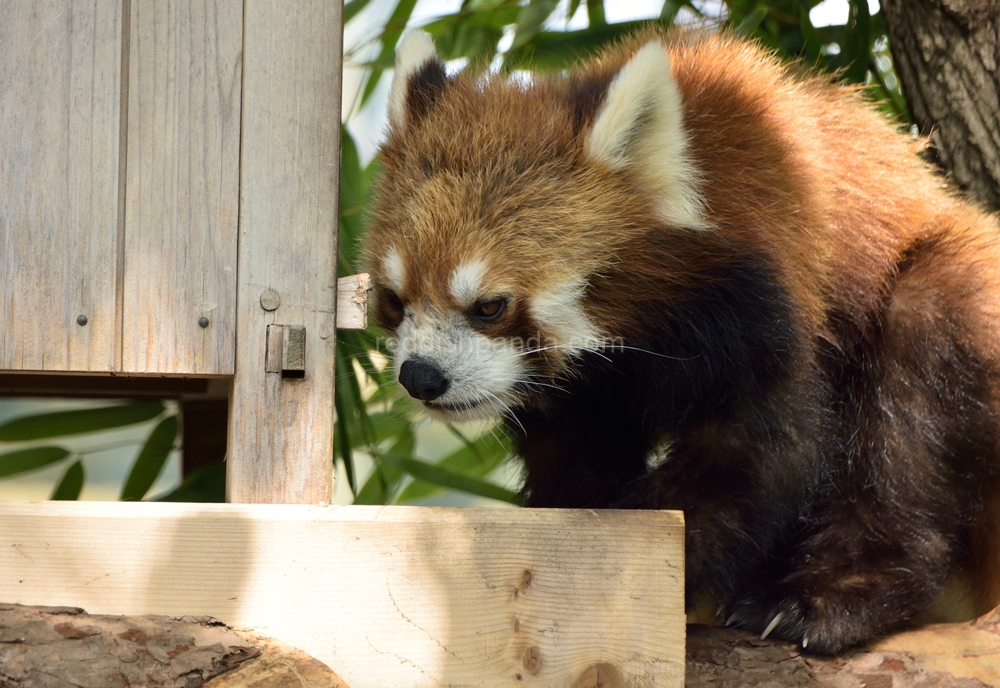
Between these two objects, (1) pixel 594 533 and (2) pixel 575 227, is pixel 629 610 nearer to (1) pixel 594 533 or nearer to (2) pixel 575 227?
(1) pixel 594 533

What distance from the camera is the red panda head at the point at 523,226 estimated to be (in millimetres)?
2449

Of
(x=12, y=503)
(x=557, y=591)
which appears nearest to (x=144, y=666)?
(x=12, y=503)

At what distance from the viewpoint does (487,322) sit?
246 centimetres

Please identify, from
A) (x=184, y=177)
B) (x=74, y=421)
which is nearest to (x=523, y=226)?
(x=184, y=177)

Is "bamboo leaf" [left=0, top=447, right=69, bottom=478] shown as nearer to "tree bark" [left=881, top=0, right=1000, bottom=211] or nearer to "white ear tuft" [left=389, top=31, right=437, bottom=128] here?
"white ear tuft" [left=389, top=31, right=437, bottom=128]

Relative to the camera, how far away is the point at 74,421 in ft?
11.2

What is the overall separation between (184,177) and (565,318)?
3.14 ft

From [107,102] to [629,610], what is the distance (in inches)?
61.2

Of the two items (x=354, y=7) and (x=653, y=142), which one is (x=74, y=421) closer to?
(x=354, y=7)

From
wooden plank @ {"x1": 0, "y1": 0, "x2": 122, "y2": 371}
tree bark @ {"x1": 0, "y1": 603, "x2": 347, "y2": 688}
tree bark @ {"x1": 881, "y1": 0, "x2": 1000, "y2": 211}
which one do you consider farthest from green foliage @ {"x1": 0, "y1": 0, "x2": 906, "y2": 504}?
tree bark @ {"x1": 0, "y1": 603, "x2": 347, "y2": 688}

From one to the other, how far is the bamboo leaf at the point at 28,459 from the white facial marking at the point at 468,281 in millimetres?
1735

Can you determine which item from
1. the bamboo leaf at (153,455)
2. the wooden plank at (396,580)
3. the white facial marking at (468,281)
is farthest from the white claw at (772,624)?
the bamboo leaf at (153,455)

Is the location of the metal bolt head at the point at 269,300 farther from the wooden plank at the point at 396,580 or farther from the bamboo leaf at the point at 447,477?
the bamboo leaf at the point at 447,477

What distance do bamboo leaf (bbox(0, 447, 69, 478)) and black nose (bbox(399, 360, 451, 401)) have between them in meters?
1.55
